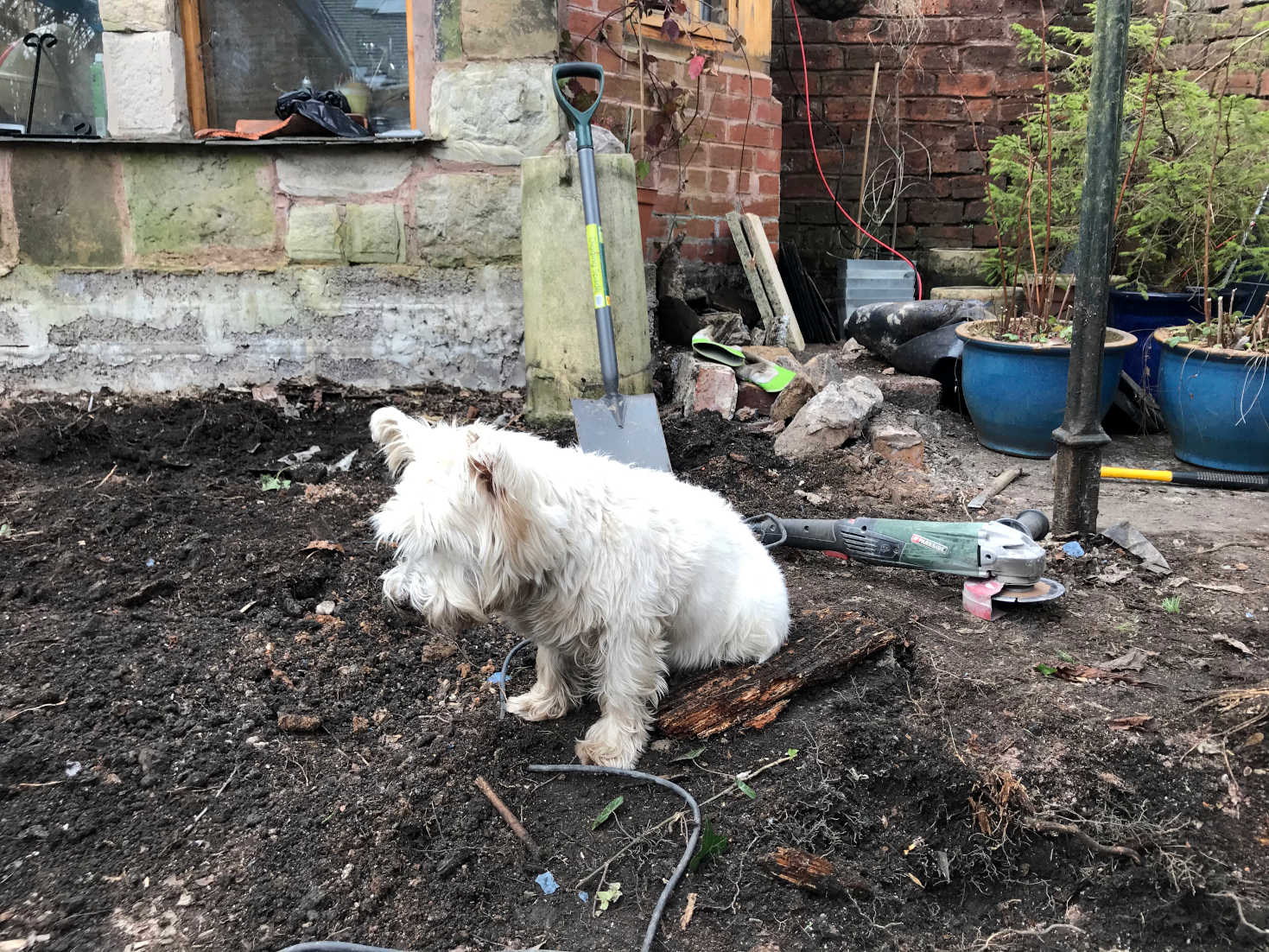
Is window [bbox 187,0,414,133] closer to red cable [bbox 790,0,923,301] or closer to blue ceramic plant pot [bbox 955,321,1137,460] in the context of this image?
blue ceramic plant pot [bbox 955,321,1137,460]

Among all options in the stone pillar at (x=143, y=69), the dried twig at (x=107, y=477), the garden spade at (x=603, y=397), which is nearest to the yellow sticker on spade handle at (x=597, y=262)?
the garden spade at (x=603, y=397)

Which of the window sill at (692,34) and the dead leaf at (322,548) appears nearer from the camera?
the dead leaf at (322,548)

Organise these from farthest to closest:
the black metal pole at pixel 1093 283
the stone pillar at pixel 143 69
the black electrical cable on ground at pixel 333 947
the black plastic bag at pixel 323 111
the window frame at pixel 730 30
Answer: the window frame at pixel 730 30, the black plastic bag at pixel 323 111, the stone pillar at pixel 143 69, the black metal pole at pixel 1093 283, the black electrical cable on ground at pixel 333 947

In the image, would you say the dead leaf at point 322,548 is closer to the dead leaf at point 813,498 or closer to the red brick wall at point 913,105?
the dead leaf at point 813,498

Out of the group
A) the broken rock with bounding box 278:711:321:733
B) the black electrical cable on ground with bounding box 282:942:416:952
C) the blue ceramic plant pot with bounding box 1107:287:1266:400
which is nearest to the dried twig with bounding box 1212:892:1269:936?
the black electrical cable on ground with bounding box 282:942:416:952

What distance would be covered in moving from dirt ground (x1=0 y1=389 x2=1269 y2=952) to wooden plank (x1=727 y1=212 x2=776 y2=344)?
13.0 ft

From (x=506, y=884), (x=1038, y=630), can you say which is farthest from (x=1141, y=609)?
(x=506, y=884)

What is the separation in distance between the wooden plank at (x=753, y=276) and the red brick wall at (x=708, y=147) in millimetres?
266

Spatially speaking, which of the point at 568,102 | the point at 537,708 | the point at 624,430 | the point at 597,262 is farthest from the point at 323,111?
the point at 537,708

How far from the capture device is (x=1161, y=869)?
7.47 feet

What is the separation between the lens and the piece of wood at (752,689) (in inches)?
110

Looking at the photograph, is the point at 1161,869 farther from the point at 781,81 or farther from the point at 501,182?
the point at 781,81

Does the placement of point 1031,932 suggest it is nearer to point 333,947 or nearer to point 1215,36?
point 333,947

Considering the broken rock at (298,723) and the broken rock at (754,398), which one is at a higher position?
the broken rock at (754,398)
